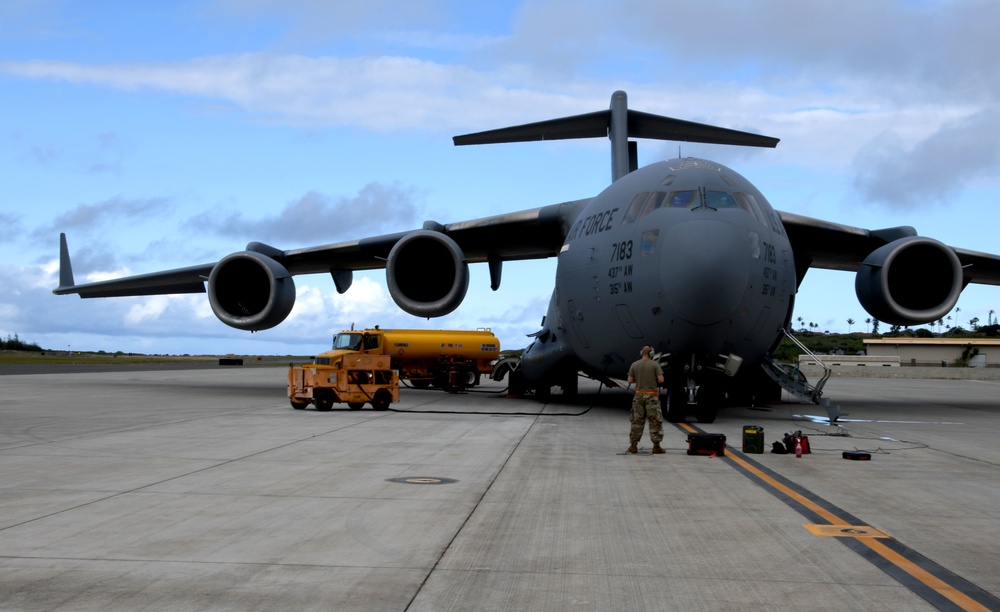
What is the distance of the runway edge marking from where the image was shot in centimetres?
484

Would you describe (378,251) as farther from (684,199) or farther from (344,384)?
(684,199)

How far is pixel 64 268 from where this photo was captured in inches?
1109

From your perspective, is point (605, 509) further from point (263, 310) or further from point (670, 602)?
A: point (263, 310)

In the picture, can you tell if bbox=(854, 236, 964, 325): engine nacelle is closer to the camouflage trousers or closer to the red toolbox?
the red toolbox

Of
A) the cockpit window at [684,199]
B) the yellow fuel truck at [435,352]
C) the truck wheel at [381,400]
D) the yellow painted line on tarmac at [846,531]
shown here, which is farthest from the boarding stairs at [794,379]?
the yellow fuel truck at [435,352]

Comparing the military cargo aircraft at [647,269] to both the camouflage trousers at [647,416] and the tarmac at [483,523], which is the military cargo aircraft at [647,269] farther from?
the camouflage trousers at [647,416]

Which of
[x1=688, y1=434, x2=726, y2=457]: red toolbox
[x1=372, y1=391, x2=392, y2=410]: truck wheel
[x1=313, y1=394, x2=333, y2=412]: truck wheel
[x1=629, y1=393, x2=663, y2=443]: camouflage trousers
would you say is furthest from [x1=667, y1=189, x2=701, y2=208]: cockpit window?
[x1=313, y1=394, x2=333, y2=412]: truck wheel

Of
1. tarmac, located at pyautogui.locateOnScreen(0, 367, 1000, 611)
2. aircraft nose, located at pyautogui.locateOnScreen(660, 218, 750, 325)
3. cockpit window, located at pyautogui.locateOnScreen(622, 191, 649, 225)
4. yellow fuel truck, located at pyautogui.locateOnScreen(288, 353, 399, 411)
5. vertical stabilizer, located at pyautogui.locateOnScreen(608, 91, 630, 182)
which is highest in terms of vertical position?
vertical stabilizer, located at pyautogui.locateOnScreen(608, 91, 630, 182)

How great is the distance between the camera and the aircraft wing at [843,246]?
2097 centimetres

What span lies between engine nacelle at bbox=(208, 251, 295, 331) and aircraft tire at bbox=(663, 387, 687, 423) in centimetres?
1086

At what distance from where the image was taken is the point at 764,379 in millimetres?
18875

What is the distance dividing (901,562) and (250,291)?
20.7 metres

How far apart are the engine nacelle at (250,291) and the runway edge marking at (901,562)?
16.4m

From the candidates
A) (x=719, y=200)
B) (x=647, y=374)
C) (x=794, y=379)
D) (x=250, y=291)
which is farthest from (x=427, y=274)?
(x=647, y=374)
